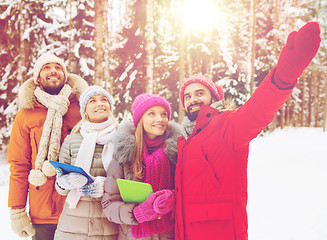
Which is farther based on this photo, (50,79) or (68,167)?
(50,79)

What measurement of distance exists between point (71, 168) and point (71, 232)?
2.85ft

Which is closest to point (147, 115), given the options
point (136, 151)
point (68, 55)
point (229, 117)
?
point (136, 151)

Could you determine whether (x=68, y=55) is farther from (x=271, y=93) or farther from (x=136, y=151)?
(x=271, y=93)

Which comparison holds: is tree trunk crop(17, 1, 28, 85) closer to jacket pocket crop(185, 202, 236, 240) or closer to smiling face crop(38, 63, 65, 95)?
smiling face crop(38, 63, 65, 95)

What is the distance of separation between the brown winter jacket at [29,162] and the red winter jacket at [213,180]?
188 cm

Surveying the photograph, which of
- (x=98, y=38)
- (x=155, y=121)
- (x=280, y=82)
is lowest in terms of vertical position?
(x=155, y=121)

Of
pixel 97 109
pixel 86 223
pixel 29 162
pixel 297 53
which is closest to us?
pixel 297 53

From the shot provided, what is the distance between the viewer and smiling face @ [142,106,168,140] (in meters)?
2.59

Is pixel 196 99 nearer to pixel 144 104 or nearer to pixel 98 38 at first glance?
pixel 144 104

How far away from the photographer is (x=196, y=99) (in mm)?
2512

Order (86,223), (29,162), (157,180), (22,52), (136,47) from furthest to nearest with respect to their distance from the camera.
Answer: (136,47) < (22,52) < (29,162) < (86,223) < (157,180)

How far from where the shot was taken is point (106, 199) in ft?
7.82

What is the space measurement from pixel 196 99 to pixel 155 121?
0.52 meters

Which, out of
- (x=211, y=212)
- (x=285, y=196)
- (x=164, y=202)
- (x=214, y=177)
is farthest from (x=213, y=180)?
(x=285, y=196)
